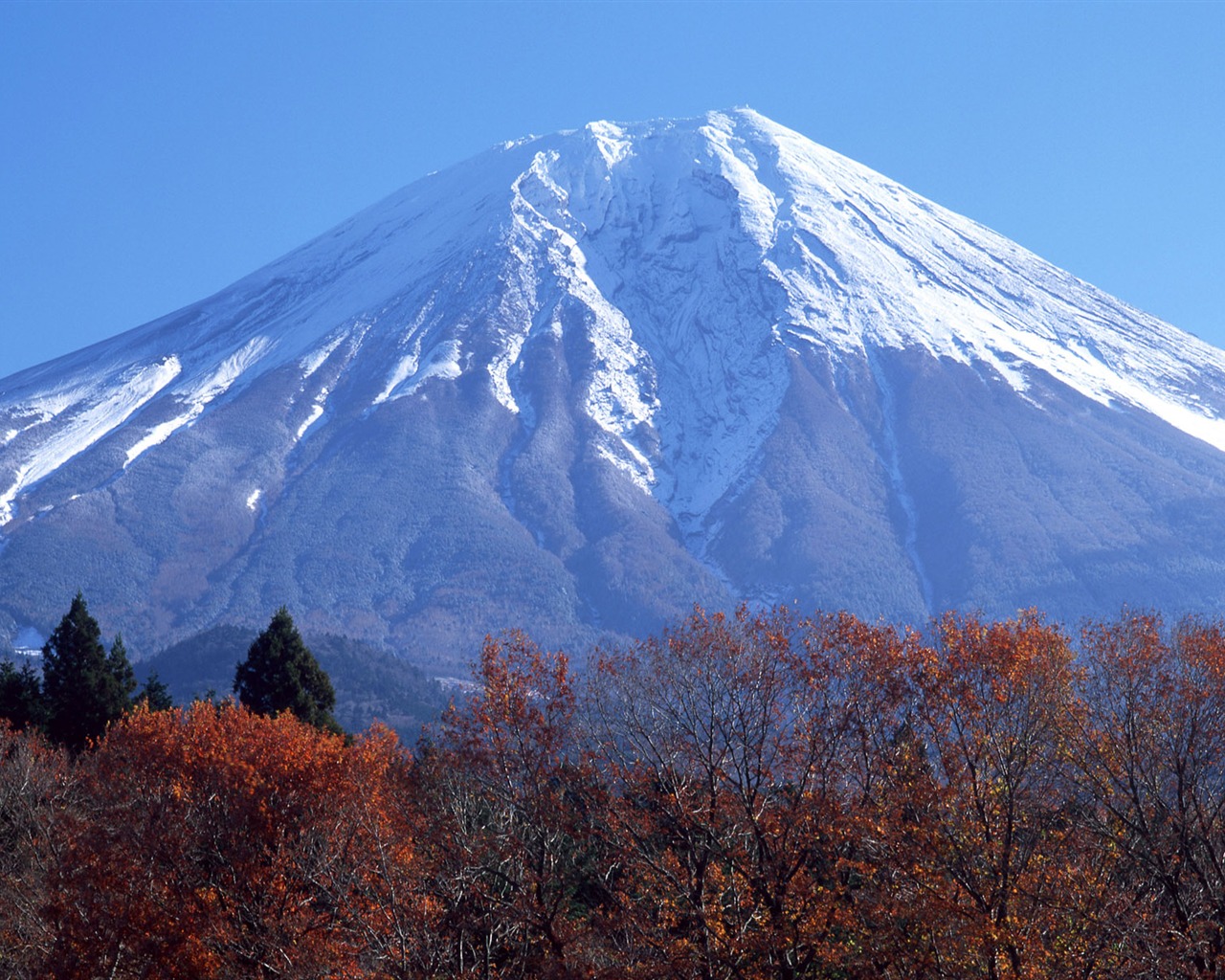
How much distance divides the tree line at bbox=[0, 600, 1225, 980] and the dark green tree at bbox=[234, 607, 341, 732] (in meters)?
14.8

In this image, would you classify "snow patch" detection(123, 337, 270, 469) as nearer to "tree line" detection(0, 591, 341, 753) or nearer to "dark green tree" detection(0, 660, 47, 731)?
"dark green tree" detection(0, 660, 47, 731)

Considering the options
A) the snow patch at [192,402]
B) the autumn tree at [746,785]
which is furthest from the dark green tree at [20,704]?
the snow patch at [192,402]

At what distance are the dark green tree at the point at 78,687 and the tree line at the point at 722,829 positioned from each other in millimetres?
16665

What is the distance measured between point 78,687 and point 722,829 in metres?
28.7

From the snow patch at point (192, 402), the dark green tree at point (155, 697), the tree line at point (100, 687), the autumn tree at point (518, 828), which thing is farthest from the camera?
the snow patch at point (192, 402)

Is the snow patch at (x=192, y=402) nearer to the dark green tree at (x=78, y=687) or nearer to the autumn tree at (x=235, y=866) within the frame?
the dark green tree at (x=78, y=687)

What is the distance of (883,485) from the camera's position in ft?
556

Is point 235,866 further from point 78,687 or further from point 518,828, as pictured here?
point 78,687

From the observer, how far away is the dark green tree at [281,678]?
140 feet

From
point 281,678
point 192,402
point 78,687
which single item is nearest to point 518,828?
point 281,678

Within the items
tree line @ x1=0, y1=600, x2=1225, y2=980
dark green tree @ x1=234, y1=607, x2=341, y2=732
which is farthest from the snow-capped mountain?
tree line @ x1=0, y1=600, x2=1225, y2=980

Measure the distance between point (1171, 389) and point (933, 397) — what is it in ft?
Result: 116

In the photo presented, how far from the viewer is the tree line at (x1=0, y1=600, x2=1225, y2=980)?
1988cm

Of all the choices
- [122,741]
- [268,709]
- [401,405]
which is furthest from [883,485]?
[122,741]
